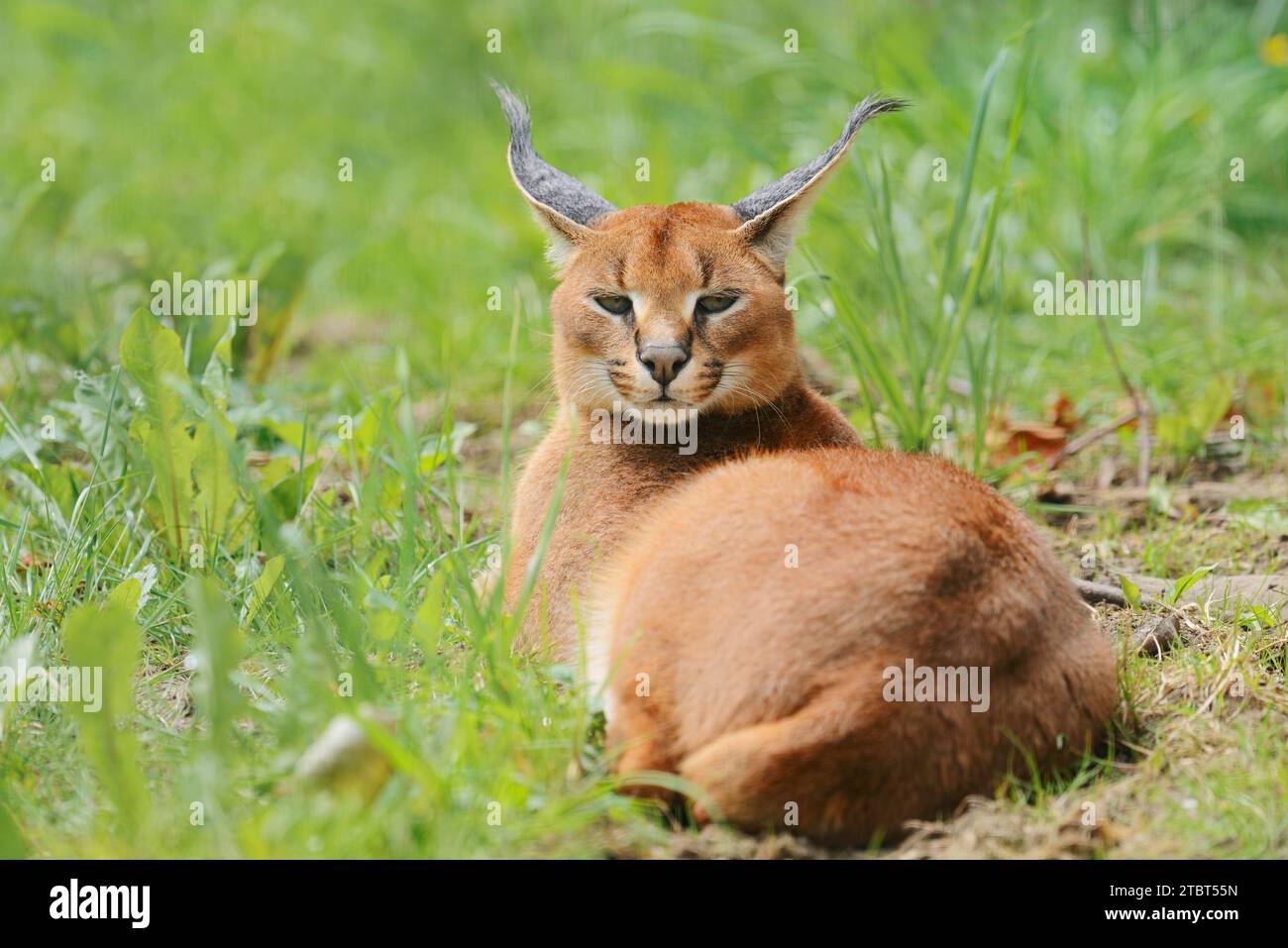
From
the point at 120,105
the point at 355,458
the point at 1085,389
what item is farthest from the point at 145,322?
the point at 120,105

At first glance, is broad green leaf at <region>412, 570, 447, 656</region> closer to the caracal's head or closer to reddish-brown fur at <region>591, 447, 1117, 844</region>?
reddish-brown fur at <region>591, 447, 1117, 844</region>

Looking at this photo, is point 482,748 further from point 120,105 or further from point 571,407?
point 120,105

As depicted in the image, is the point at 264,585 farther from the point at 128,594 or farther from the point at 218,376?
the point at 218,376

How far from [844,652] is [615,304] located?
5.30 feet

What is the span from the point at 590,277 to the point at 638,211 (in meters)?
0.33

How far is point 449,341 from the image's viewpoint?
6328mm

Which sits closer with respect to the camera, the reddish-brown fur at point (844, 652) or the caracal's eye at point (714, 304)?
the reddish-brown fur at point (844, 652)

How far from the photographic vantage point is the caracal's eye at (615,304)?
441 cm

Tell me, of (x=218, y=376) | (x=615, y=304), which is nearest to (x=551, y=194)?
(x=615, y=304)

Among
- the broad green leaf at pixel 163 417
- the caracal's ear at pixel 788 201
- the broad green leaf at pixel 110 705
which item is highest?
the caracal's ear at pixel 788 201

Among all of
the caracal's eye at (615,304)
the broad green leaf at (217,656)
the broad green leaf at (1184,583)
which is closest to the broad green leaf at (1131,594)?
the broad green leaf at (1184,583)

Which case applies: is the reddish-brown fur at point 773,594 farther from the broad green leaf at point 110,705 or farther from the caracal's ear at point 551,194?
the broad green leaf at point 110,705

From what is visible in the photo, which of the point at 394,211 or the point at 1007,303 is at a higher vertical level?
the point at 394,211
